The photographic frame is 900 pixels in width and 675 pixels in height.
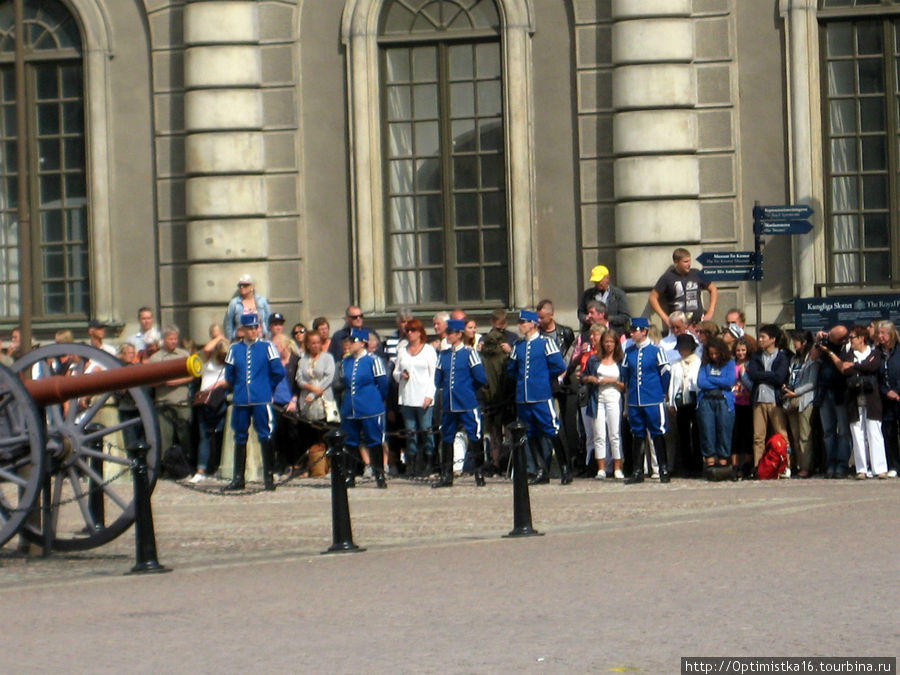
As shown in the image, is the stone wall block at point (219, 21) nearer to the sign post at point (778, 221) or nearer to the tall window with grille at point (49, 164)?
the tall window with grille at point (49, 164)

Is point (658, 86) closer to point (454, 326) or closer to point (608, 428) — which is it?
point (454, 326)

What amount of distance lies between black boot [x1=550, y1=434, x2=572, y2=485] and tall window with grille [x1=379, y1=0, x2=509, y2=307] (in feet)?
13.6

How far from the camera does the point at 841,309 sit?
20.7m

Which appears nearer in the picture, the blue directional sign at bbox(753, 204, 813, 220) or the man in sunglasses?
the man in sunglasses

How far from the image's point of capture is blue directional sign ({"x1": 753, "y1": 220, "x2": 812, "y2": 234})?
21812 mm

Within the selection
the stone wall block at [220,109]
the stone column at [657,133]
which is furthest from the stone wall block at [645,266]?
the stone wall block at [220,109]

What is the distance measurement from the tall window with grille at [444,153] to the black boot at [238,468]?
4.30 metres

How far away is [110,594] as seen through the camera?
11977 millimetres

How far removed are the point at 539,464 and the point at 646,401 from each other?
1232 millimetres

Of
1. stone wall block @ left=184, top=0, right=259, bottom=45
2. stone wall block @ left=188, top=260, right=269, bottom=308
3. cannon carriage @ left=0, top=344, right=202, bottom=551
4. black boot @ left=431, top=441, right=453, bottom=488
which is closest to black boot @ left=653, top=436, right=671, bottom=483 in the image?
black boot @ left=431, top=441, right=453, bottom=488

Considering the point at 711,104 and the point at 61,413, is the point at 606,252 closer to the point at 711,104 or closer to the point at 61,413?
the point at 711,104

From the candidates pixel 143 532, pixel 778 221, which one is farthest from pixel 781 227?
pixel 143 532

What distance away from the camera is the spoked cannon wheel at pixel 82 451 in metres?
14.0

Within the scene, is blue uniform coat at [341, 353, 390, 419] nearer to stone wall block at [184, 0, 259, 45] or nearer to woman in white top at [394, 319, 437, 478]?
woman in white top at [394, 319, 437, 478]
